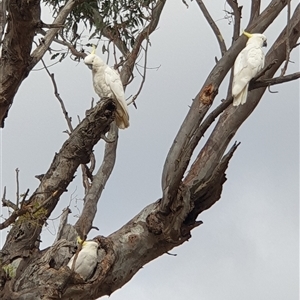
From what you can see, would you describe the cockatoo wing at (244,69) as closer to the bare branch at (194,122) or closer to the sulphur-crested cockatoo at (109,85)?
the bare branch at (194,122)

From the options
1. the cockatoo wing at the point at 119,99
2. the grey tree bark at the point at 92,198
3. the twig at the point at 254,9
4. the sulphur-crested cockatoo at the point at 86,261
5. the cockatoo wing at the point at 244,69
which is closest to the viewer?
the grey tree bark at the point at 92,198

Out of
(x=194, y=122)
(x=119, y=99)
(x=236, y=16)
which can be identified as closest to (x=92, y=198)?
(x=119, y=99)

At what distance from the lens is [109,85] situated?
13.2 feet

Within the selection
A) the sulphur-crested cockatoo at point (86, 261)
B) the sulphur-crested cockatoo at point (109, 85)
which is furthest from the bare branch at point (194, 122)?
the sulphur-crested cockatoo at point (109, 85)

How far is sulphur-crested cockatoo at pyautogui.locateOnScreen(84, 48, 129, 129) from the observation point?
3.85 m

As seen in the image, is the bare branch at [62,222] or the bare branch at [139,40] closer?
the bare branch at [62,222]

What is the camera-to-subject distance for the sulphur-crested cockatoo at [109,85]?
151 inches

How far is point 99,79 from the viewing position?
4.17m

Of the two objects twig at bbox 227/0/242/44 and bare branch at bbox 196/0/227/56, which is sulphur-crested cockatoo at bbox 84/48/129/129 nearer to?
bare branch at bbox 196/0/227/56

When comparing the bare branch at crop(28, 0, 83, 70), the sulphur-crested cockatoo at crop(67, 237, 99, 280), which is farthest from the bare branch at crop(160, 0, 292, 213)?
the bare branch at crop(28, 0, 83, 70)

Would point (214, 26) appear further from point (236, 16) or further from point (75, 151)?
point (75, 151)

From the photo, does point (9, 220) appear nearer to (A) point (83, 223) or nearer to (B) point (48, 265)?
(B) point (48, 265)

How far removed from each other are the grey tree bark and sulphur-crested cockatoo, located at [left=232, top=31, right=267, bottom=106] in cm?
6

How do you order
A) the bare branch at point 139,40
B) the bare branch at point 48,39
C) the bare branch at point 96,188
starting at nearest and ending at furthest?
the bare branch at point 48,39 < the bare branch at point 96,188 < the bare branch at point 139,40
